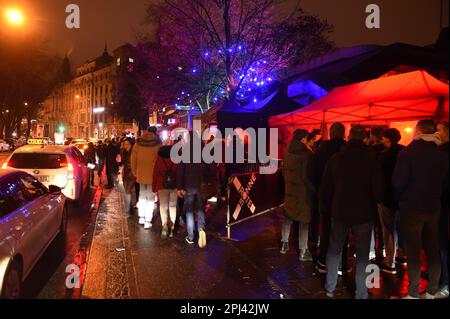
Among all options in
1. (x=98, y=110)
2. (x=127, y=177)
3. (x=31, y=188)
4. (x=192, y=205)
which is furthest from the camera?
(x=98, y=110)

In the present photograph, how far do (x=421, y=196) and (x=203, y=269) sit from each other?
10.1 feet

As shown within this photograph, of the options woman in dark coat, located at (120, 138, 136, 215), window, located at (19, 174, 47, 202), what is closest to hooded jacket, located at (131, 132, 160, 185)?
woman in dark coat, located at (120, 138, 136, 215)

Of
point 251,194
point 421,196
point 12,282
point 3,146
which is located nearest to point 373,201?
point 421,196

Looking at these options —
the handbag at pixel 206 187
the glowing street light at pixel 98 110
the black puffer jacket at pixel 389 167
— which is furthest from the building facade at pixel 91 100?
the black puffer jacket at pixel 389 167

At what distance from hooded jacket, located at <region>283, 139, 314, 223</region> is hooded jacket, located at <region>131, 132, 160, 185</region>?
284 centimetres

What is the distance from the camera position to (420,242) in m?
4.14

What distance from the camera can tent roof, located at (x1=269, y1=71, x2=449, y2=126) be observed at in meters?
6.52

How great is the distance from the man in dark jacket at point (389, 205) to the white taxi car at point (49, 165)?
7.07m

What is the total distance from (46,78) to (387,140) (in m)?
49.5

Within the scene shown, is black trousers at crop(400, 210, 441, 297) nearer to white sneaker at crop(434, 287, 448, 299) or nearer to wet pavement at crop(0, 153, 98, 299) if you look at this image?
white sneaker at crop(434, 287, 448, 299)

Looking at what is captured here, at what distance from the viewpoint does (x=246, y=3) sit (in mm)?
16203

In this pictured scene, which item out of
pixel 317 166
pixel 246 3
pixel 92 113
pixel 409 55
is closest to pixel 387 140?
pixel 317 166

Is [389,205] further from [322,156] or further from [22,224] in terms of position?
[22,224]

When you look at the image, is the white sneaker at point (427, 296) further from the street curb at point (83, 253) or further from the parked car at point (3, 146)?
the parked car at point (3, 146)
